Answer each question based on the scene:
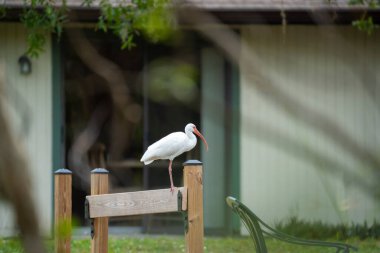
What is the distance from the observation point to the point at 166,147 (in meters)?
7.80

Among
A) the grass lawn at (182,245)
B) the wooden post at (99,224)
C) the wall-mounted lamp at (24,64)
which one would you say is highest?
the wall-mounted lamp at (24,64)

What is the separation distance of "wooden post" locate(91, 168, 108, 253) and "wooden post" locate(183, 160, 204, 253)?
3.57 ft

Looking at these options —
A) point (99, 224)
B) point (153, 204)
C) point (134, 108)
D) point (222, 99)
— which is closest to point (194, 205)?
point (153, 204)

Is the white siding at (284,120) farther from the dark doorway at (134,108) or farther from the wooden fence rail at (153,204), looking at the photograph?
the wooden fence rail at (153,204)

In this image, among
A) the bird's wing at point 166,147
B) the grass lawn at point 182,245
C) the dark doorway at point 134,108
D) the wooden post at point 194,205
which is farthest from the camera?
the dark doorway at point 134,108

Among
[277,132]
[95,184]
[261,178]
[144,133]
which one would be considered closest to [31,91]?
[144,133]

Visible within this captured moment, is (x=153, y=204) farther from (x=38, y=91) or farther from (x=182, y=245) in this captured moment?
(x=38, y=91)

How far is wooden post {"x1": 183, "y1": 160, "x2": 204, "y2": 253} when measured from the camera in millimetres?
5863

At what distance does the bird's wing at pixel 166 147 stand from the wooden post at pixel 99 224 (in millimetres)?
996

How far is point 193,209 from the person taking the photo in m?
5.91

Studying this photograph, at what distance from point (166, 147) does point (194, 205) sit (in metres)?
1.94

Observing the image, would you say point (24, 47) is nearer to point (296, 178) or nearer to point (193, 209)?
point (296, 178)

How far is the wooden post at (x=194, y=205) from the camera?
586 centimetres

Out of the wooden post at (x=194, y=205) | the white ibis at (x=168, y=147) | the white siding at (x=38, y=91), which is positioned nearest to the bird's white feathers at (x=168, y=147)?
the white ibis at (x=168, y=147)
